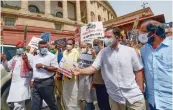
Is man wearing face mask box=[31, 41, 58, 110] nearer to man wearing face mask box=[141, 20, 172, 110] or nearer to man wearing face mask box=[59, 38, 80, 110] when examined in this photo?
man wearing face mask box=[59, 38, 80, 110]

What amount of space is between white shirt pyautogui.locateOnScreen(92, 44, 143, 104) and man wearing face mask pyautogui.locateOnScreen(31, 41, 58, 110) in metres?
1.81

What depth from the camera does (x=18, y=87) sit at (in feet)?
Answer: 15.5

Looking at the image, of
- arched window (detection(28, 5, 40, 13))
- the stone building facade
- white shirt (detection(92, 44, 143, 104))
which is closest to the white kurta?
white shirt (detection(92, 44, 143, 104))

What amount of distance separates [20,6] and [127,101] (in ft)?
98.2

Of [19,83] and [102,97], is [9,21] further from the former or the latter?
[102,97]

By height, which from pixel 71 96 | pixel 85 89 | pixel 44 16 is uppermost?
pixel 44 16

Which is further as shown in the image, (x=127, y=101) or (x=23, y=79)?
(x=23, y=79)

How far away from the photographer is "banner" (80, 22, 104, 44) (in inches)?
240

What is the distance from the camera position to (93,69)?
3068mm

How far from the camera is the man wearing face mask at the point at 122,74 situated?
287 cm

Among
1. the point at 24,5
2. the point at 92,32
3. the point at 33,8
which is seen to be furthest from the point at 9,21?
the point at 92,32

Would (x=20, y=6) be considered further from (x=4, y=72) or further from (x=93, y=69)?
(x=93, y=69)

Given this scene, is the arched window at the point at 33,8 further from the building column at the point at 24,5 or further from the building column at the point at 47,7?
the building column at the point at 24,5

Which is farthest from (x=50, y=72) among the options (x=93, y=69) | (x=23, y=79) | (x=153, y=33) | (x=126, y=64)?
(x=153, y=33)
